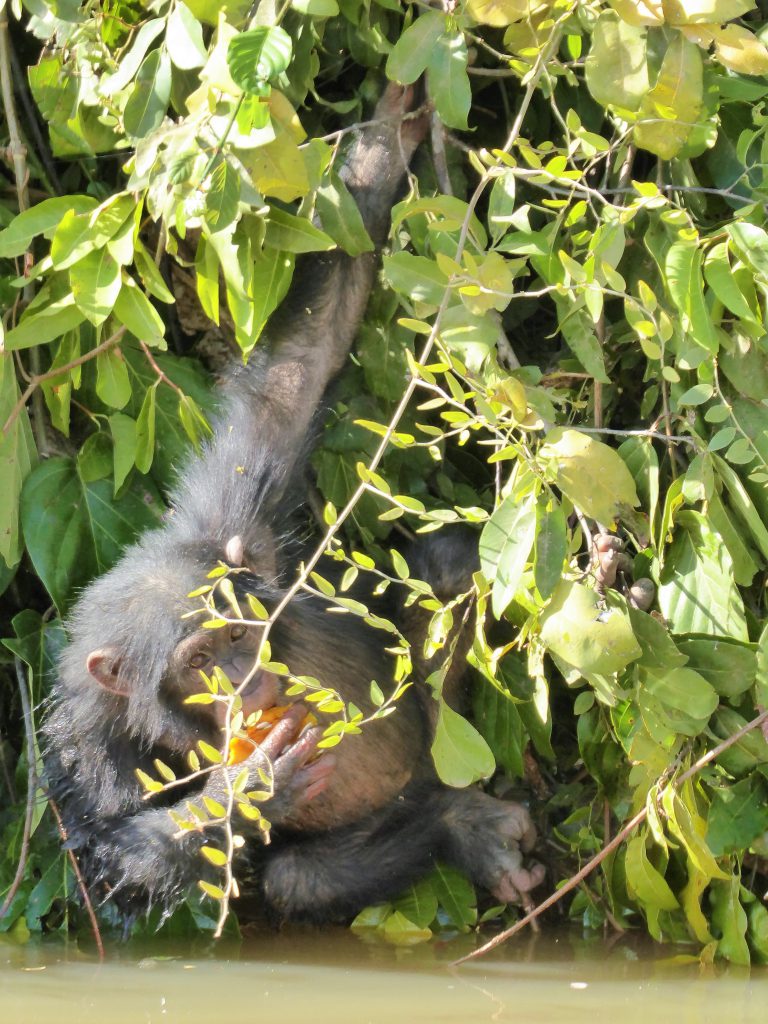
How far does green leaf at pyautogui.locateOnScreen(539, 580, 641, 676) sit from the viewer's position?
267 centimetres

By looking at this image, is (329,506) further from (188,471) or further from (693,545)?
(188,471)

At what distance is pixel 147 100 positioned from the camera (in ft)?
10.1

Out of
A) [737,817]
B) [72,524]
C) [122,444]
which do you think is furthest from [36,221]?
[737,817]

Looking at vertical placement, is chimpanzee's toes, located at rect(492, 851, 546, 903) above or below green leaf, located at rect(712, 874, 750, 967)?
below

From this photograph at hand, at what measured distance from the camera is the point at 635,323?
8.66 feet

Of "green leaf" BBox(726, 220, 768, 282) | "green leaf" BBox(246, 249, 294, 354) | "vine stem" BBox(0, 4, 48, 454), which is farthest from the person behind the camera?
"vine stem" BBox(0, 4, 48, 454)

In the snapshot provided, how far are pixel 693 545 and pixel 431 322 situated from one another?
2.81 feet

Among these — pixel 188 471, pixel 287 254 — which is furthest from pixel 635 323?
pixel 188 471

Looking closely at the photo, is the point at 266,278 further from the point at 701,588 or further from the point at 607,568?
the point at 701,588

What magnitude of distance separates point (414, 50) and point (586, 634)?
138cm

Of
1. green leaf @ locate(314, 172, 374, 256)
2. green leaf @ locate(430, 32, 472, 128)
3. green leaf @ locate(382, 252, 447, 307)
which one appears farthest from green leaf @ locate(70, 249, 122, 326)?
green leaf @ locate(430, 32, 472, 128)

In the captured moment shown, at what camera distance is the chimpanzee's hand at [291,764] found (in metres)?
3.27

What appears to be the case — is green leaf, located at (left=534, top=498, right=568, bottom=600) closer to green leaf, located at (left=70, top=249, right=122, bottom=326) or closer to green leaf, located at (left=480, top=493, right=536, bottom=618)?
green leaf, located at (left=480, top=493, right=536, bottom=618)

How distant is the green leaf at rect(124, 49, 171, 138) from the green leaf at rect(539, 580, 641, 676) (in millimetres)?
1410
